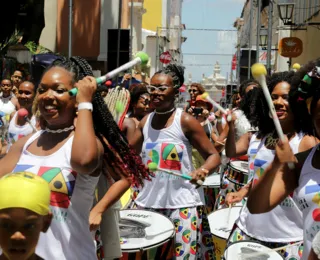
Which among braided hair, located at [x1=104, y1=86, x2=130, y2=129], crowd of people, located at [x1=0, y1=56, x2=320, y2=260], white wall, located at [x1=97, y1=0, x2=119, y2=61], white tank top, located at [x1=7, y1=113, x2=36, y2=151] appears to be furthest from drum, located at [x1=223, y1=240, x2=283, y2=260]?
white wall, located at [x1=97, y1=0, x2=119, y2=61]

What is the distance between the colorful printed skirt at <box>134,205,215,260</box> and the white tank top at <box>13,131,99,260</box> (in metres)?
2.07

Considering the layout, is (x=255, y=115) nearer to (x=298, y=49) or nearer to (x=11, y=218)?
(x=11, y=218)

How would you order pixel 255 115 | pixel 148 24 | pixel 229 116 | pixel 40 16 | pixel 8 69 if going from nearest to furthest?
pixel 255 115 < pixel 229 116 < pixel 8 69 < pixel 40 16 < pixel 148 24

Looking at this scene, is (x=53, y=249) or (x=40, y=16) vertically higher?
(x=40, y=16)

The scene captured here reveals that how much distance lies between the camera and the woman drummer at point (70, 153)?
3072 mm

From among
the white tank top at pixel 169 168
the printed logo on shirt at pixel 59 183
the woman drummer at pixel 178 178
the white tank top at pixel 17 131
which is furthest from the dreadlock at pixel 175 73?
the printed logo on shirt at pixel 59 183

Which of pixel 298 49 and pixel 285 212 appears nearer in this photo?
pixel 285 212

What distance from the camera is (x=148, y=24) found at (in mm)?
60688

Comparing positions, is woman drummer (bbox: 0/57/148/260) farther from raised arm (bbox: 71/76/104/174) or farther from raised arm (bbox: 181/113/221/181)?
raised arm (bbox: 181/113/221/181)

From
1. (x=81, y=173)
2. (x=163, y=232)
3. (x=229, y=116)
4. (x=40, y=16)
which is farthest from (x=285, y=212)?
(x=40, y=16)

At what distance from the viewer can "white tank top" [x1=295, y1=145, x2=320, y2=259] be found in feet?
9.22

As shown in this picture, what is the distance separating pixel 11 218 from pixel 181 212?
2.95m

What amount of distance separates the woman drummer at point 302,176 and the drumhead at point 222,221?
2.26 metres

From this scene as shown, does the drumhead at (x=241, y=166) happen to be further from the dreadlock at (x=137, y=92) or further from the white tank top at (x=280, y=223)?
the white tank top at (x=280, y=223)
